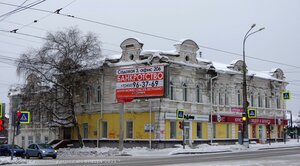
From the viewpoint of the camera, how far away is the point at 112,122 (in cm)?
4859

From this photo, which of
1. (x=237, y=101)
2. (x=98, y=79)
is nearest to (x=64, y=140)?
(x=98, y=79)

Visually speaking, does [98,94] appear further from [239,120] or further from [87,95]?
[239,120]

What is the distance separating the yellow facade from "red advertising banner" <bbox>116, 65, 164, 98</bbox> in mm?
3465

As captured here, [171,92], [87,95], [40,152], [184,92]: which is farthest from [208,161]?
[87,95]

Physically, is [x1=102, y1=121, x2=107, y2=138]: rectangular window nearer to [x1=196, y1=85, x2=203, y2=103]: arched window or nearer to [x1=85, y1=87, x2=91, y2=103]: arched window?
[x1=85, y1=87, x2=91, y2=103]: arched window

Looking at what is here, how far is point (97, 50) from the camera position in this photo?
47344 mm

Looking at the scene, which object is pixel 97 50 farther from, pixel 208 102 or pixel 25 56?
pixel 208 102

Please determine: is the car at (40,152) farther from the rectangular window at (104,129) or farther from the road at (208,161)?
the rectangular window at (104,129)

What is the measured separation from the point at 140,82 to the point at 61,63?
341 inches

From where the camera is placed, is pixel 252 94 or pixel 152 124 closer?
pixel 152 124

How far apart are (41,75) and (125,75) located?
8.81 meters

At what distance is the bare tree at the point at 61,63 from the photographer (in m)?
45.8

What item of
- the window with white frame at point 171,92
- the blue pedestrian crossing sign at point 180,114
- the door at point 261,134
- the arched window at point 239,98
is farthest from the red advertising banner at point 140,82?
the door at point 261,134

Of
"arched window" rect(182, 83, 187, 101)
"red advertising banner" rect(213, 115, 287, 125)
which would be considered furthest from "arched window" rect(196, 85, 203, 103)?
"red advertising banner" rect(213, 115, 287, 125)
